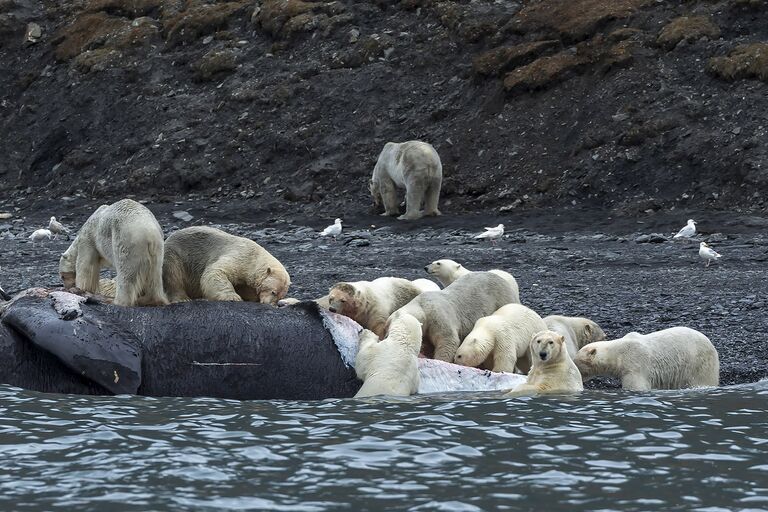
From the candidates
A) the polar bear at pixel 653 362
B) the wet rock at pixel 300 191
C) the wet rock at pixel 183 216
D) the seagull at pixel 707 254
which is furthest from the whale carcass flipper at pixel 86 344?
the wet rock at pixel 300 191

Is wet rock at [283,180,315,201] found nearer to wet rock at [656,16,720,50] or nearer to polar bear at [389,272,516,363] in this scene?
wet rock at [656,16,720,50]

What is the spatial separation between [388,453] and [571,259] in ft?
32.4

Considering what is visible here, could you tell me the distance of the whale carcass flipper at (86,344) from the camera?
31.9 ft

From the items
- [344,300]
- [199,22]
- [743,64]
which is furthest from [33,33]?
[344,300]

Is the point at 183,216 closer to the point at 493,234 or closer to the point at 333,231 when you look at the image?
the point at 333,231

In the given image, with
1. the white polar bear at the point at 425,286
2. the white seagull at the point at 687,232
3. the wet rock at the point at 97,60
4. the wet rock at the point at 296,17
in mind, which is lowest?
the white polar bear at the point at 425,286

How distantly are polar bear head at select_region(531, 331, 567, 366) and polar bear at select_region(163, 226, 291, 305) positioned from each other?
2377mm

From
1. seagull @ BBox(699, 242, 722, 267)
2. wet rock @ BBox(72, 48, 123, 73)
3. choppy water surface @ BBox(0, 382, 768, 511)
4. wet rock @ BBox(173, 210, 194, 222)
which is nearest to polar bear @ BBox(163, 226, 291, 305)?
choppy water surface @ BBox(0, 382, 768, 511)

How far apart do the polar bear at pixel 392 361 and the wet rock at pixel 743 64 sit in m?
15.3

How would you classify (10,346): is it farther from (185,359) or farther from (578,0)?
(578,0)

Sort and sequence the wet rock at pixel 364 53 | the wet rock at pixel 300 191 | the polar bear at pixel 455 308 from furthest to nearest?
the wet rock at pixel 364 53 < the wet rock at pixel 300 191 < the polar bear at pixel 455 308

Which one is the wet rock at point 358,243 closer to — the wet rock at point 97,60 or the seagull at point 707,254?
the seagull at point 707,254

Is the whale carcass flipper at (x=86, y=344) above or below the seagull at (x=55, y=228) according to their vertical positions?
below

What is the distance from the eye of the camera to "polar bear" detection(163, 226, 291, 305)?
10877 mm
